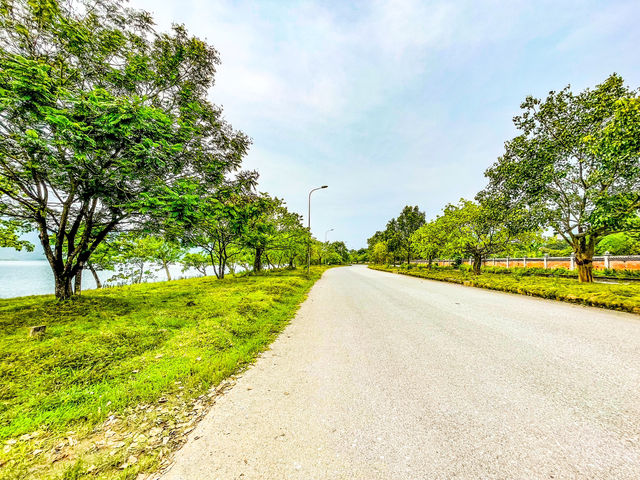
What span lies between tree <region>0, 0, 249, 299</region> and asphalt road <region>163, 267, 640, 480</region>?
16.8ft

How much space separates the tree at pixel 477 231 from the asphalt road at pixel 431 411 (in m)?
13.2

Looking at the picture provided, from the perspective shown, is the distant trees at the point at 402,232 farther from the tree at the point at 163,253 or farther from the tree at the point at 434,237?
the tree at the point at 163,253

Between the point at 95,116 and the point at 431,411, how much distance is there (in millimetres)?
7480

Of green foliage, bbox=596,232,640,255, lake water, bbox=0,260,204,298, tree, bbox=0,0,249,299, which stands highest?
tree, bbox=0,0,249,299

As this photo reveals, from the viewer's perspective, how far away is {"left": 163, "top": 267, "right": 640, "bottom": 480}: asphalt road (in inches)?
70.4

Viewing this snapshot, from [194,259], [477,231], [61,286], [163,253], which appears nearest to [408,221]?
[477,231]

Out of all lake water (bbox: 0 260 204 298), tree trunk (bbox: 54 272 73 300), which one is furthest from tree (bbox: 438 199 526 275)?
lake water (bbox: 0 260 204 298)

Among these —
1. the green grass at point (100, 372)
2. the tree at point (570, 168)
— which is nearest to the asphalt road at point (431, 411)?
the green grass at point (100, 372)

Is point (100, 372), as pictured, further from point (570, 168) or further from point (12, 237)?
point (570, 168)

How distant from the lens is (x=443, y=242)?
823 inches

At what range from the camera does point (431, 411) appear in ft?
8.00

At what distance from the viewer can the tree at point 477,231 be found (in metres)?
16.3

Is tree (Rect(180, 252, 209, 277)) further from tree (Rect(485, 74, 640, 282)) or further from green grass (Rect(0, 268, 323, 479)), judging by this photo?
Answer: tree (Rect(485, 74, 640, 282))

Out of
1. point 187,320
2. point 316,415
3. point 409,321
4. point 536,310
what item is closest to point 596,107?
point 536,310
